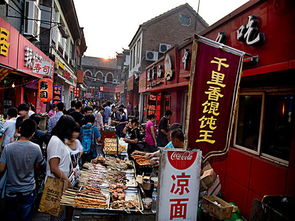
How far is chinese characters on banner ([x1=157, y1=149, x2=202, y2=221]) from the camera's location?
2.81m

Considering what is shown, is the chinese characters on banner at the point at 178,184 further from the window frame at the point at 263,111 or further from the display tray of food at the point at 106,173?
the window frame at the point at 263,111

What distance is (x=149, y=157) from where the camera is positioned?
20.5ft

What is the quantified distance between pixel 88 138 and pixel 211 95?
4.54 meters

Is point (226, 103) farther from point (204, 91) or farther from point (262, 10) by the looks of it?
point (262, 10)

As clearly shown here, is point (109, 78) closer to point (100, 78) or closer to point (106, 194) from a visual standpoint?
point (100, 78)

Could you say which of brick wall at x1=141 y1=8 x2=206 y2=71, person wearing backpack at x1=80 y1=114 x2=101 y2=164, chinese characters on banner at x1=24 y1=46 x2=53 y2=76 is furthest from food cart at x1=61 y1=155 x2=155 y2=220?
brick wall at x1=141 y1=8 x2=206 y2=71

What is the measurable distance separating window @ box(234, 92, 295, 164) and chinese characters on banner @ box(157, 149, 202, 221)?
251 centimetres

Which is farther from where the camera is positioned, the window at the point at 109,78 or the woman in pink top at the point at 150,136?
the window at the point at 109,78

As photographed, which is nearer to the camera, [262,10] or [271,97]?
[262,10]

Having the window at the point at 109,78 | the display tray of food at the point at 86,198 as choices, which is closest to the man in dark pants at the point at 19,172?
the display tray of food at the point at 86,198

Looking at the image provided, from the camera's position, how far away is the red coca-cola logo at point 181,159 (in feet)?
9.35

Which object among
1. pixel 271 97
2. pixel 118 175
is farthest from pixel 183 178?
pixel 271 97

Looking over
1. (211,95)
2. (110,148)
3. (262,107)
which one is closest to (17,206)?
(211,95)

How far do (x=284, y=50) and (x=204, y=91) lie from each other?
2.15m
